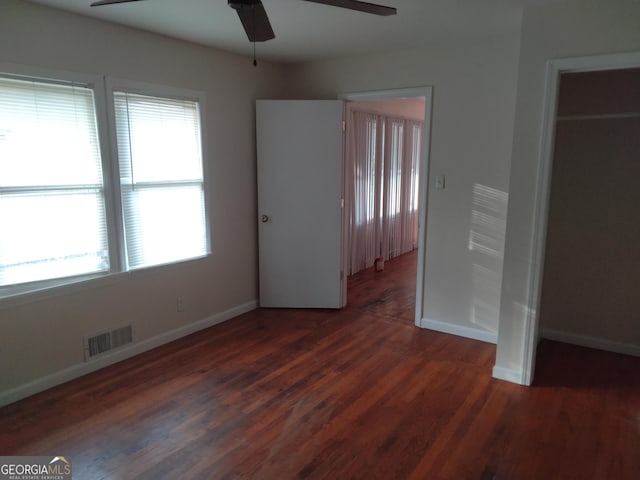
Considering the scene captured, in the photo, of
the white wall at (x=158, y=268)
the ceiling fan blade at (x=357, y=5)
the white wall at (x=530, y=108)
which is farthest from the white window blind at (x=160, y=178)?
the white wall at (x=530, y=108)

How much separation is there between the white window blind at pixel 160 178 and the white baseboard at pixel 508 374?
8.44 ft

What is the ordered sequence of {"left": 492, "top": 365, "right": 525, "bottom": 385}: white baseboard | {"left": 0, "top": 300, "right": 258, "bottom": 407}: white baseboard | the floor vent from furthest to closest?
the floor vent, {"left": 492, "top": 365, "right": 525, "bottom": 385}: white baseboard, {"left": 0, "top": 300, "right": 258, "bottom": 407}: white baseboard

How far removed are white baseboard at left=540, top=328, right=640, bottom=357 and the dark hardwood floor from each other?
90 mm

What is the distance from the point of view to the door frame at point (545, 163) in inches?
99.0

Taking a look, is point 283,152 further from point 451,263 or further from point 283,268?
point 451,263

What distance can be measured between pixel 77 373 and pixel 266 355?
1.33 meters

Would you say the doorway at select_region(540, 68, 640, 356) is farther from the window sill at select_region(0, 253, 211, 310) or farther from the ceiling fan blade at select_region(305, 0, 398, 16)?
the window sill at select_region(0, 253, 211, 310)

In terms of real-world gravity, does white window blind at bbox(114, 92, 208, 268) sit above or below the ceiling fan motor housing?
below

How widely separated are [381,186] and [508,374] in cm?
370

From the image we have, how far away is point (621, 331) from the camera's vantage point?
11.2ft

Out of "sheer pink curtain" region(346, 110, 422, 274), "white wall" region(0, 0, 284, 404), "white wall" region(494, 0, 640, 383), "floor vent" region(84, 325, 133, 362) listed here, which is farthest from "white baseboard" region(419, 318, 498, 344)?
"floor vent" region(84, 325, 133, 362)

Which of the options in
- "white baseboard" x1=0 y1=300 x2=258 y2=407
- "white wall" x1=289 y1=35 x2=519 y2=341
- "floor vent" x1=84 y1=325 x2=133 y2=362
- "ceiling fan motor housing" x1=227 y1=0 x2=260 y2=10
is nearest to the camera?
"ceiling fan motor housing" x1=227 y1=0 x2=260 y2=10

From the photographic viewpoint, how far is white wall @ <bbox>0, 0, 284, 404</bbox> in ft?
8.89

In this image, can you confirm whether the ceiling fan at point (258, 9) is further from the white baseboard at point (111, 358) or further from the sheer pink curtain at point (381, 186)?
the sheer pink curtain at point (381, 186)
